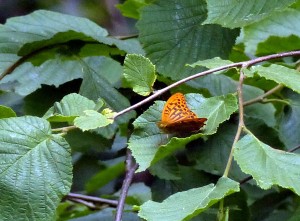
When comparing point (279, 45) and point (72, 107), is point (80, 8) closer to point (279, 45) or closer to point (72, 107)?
→ point (279, 45)

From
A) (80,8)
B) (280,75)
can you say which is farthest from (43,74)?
(80,8)

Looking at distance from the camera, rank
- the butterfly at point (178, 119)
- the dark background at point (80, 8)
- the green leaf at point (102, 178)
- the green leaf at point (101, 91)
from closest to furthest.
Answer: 1. the butterfly at point (178, 119)
2. the green leaf at point (101, 91)
3. the green leaf at point (102, 178)
4. the dark background at point (80, 8)

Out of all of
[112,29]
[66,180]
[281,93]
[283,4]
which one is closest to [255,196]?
[281,93]

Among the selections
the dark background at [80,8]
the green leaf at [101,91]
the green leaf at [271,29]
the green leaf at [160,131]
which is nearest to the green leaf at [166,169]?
the green leaf at [101,91]

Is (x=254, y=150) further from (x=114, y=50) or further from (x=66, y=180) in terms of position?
(x=114, y=50)

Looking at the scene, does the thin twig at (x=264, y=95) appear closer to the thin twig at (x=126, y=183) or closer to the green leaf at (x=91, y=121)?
the thin twig at (x=126, y=183)

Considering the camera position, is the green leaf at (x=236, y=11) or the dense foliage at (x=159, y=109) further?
the green leaf at (x=236, y=11)

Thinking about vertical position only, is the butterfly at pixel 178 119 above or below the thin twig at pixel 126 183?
above
